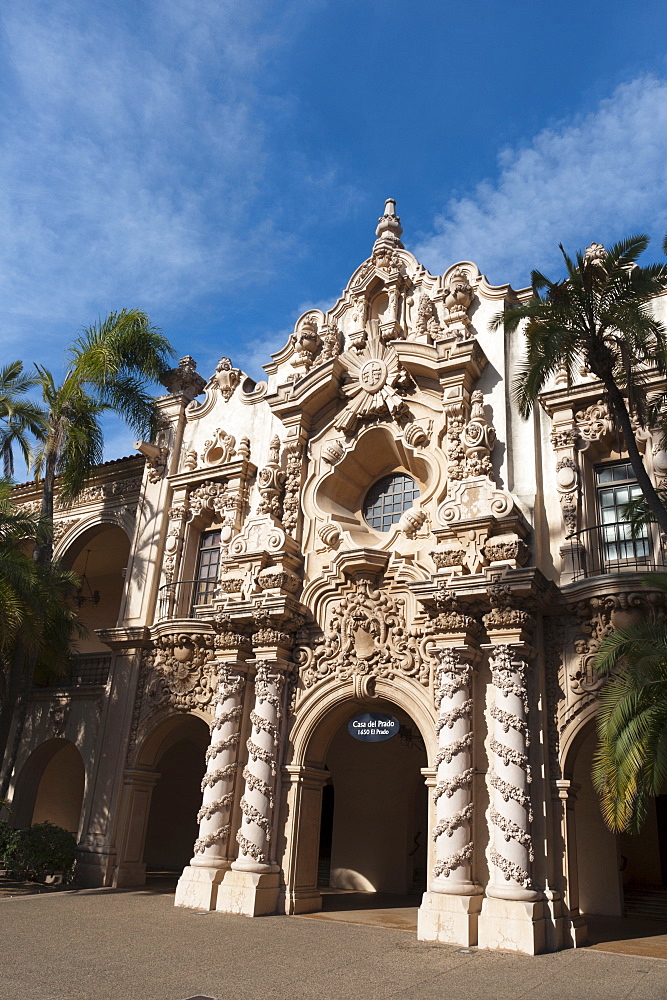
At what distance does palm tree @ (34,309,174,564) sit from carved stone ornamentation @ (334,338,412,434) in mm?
6145

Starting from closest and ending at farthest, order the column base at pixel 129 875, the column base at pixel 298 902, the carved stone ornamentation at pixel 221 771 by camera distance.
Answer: the column base at pixel 298 902, the carved stone ornamentation at pixel 221 771, the column base at pixel 129 875

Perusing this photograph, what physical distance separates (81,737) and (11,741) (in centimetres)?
276

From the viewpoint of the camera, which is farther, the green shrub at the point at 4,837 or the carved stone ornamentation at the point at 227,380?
the carved stone ornamentation at the point at 227,380

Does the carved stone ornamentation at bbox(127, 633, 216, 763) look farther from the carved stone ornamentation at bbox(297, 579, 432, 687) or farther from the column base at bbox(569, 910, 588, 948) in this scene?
the column base at bbox(569, 910, 588, 948)

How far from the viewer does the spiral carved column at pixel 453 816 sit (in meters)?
12.8

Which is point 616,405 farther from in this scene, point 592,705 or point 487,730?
point 487,730

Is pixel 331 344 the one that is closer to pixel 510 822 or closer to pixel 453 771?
pixel 453 771

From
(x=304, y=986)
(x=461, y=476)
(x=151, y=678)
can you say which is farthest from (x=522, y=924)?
(x=151, y=678)

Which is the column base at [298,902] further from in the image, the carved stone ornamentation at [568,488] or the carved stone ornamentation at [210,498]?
the carved stone ornamentation at [210,498]

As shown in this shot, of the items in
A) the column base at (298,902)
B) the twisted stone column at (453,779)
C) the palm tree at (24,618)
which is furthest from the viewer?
the palm tree at (24,618)

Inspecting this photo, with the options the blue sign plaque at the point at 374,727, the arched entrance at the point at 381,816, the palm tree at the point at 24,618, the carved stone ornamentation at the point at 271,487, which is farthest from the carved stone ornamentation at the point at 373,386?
the palm tree at the point at 24,618

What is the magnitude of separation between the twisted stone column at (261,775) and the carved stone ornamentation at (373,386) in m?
6.10

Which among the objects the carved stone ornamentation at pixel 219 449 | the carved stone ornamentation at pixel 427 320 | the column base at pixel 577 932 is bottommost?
the column base at pixel 577 932

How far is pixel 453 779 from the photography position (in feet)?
45.1
